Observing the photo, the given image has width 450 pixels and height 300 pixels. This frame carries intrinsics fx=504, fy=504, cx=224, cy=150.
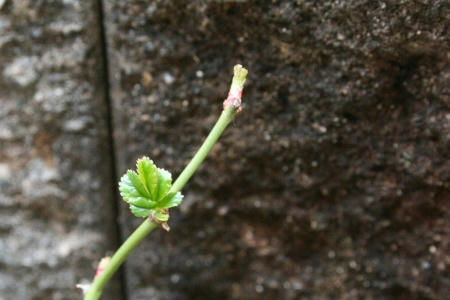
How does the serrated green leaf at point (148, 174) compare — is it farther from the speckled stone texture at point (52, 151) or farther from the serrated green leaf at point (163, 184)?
the speckled stone texture at point (52, 151)

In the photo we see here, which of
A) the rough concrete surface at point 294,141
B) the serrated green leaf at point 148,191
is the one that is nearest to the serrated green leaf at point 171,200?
the serrated green leaf at point 148,191

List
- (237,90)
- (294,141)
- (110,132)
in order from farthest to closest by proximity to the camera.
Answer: (110,132), (294,141), (237,90)

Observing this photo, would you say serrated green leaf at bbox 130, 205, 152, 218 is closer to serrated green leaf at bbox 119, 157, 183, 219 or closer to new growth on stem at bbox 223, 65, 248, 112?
serrated green leaf at bbox 119, 157, 183, 219

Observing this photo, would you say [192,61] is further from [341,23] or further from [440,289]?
[440,289]

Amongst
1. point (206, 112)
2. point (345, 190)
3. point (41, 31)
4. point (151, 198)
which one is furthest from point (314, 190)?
point (41, 31)

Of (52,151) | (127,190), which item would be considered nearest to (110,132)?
(52,151)

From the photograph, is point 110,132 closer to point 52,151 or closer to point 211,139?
point 52,151
